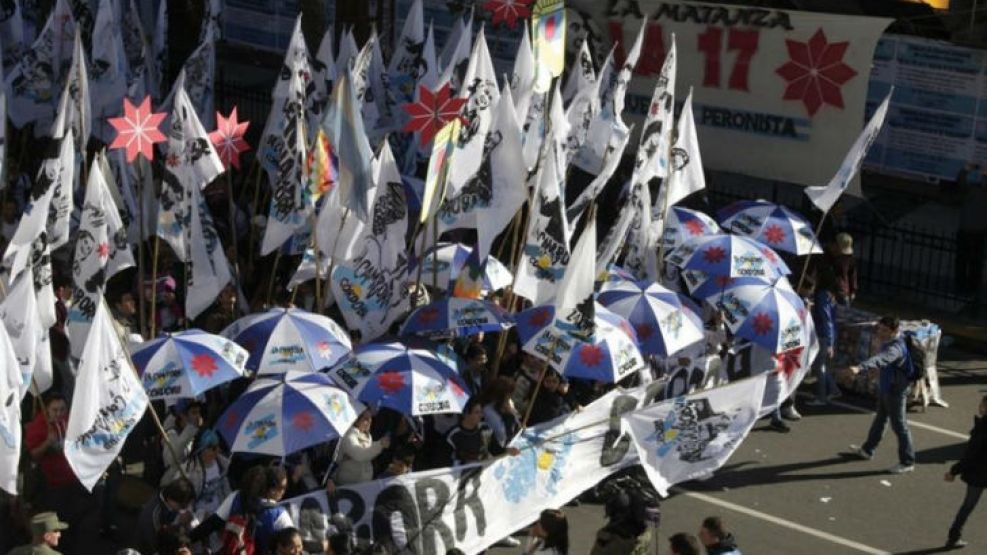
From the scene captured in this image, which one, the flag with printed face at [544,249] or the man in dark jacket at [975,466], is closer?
the man in dark jacket at [975,466]

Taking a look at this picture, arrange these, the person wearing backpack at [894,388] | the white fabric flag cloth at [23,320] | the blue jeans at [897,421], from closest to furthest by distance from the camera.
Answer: the white fabric flag cloth at [23,320], the person wearing backpack at [894,388], the blue jeans at [897,421]

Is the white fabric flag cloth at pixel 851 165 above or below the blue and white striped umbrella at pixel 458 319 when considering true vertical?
above

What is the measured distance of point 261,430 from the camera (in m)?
11.2

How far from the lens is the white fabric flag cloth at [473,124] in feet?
46.2

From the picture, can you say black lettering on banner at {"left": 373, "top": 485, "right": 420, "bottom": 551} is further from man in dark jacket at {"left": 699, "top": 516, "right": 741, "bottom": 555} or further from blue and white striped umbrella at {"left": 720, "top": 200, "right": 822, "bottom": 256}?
blue and white striped umbrella at {"left": 720, "top": 200, "right": 822, "bottom": 256}

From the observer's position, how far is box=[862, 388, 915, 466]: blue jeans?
14.2 meters

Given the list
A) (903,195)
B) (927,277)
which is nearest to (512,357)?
(927,277)

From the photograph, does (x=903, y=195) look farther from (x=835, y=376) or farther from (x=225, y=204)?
(x=225, y=204)

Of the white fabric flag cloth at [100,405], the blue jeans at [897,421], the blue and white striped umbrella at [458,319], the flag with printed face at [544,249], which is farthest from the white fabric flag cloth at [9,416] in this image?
the blue jeans at [897,421]

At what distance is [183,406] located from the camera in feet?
40.1

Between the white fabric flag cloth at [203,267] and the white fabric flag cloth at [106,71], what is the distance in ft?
16.4

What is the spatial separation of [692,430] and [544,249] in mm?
1864

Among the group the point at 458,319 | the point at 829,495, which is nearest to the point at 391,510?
the point at 458,319

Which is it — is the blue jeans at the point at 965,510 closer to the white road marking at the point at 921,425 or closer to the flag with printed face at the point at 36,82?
the white road marking at the point at 921,425
